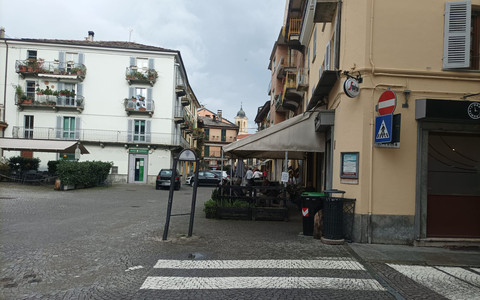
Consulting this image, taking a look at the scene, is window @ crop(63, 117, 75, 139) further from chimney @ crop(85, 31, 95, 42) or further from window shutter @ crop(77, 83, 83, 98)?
chimney @ crop(85, 31, 95, 42)

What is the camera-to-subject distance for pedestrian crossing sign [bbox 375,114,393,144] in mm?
7039

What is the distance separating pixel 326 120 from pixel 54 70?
31.4m

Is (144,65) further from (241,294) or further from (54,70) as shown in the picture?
(241,294)

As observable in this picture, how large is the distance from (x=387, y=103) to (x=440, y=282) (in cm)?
357

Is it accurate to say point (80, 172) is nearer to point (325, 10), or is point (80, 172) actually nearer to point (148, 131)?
point (148, 131)

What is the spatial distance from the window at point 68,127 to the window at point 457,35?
107 feet

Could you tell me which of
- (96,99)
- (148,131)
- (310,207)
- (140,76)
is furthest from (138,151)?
(310,207)

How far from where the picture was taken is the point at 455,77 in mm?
7723

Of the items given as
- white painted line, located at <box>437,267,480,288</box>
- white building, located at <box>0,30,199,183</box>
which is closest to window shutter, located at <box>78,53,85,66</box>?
white building, located at <box>0,30,199,183</box>

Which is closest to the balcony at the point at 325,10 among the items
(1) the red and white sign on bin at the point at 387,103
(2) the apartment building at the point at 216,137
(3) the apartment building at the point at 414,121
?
(3) the apartment building at the point at 414,121

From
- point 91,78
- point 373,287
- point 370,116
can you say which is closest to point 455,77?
point 370,116

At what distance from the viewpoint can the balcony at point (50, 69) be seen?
3244cm

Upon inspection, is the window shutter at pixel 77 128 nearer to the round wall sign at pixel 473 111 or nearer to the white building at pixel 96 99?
the white building at pixel 96 99

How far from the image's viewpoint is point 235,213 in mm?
10523
